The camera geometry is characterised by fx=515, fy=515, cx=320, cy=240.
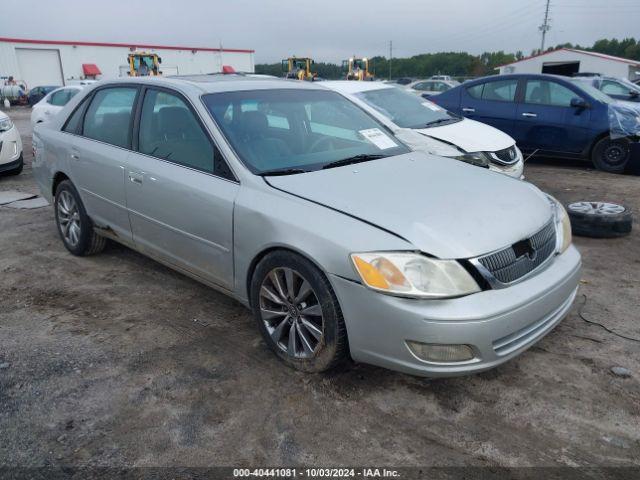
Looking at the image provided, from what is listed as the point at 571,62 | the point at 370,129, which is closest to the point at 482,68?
the point at 571,62

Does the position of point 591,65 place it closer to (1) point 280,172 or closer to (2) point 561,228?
(2) point 561,228

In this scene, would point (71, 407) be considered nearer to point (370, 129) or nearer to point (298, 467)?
point (298, 467)

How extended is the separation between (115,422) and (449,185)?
7.46 ft

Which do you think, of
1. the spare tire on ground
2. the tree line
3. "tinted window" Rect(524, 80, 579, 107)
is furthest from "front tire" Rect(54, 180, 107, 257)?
the tree line

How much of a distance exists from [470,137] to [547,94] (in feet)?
10.1

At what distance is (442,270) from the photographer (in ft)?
8.05

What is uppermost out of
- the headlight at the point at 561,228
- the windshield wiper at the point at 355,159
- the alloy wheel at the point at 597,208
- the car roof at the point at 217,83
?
the car roof at the point at 217,83

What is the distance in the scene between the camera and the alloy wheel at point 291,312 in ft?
9.18

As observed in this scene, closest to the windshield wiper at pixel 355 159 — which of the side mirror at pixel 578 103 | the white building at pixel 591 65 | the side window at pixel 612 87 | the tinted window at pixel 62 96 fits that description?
the side mirror at pixel 578 103

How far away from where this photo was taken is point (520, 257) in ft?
8.87

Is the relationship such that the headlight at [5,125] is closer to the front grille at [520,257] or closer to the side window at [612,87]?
the front grille at [520,257]

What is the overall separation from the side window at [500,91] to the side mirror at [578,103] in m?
0.97

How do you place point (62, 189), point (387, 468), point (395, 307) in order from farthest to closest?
point (62, 189) < point (395, 307) < point (387, 468)

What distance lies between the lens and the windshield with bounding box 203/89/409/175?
3.28 m
